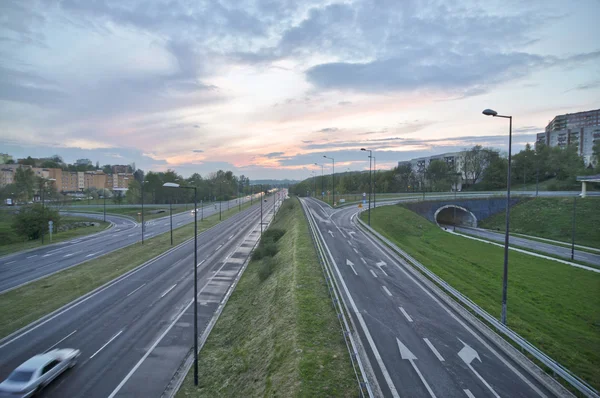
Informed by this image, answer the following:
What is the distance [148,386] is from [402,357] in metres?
12.2

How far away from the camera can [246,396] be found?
13008 mm

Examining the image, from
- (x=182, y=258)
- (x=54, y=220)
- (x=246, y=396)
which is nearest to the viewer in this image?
(x=246, y=396)

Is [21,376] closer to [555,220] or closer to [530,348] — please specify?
[530,348]

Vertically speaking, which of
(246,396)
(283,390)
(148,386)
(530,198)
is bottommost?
(148,386)

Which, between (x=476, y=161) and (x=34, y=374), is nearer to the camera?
(x=34, y=374)

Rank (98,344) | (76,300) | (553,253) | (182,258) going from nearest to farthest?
(98,344) → (76,300) → (182,258) → (553,253)

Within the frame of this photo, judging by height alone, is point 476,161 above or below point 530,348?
above

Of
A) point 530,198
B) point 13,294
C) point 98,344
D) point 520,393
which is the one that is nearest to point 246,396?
point 520,393

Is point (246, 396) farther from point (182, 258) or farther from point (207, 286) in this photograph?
point (182, 258)

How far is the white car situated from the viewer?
13734 mm

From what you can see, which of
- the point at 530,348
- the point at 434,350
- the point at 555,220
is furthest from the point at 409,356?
the point at 555,220

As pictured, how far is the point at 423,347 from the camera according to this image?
45.2ft

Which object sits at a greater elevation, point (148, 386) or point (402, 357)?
point (402, 357)

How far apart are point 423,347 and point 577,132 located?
171m
